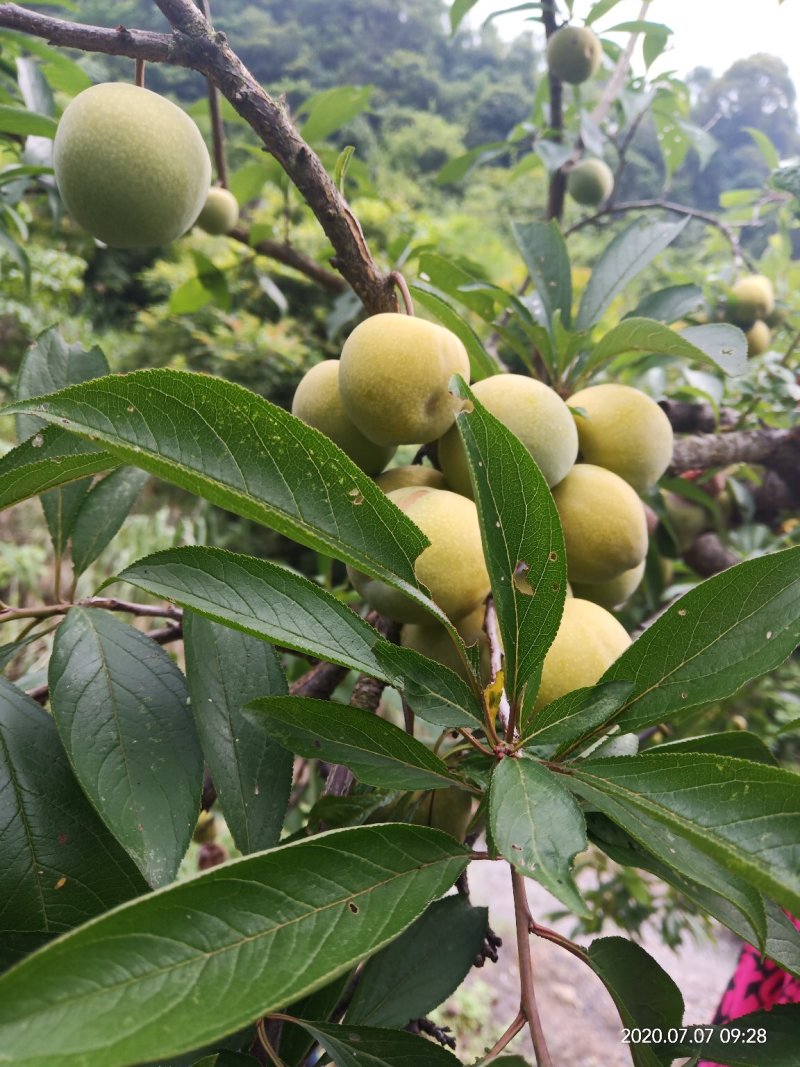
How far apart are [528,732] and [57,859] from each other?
269 millimetres

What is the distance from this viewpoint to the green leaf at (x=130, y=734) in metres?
0.35

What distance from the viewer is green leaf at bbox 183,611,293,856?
1.31 ft

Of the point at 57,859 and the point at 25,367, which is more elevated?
the point at 25,367

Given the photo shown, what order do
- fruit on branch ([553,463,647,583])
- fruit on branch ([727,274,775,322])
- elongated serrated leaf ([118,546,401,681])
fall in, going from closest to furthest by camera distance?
elongated serrated leaf ([118,546,401,681])
fruit on branch ([553,463,647,583])
fruit on branch ([727,274,775,322])

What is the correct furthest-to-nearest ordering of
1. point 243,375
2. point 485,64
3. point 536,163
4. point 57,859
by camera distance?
point 485,64
point 243,375
point 536,163
point 57,859

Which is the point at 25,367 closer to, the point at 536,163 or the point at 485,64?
the point at 536,163

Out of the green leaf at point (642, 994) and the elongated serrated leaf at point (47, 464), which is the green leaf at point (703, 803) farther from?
the elongated serrated leaf at point (47, 464)

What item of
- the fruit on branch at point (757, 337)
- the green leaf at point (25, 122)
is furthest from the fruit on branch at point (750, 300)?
the green leaf at point (25, 122)

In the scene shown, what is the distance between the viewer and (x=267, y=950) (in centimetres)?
25

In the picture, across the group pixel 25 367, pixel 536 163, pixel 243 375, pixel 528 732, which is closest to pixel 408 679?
pixel 528 732

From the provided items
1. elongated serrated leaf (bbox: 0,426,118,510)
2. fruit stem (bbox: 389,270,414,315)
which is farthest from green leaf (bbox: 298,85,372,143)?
elongated serrated leaf (bbox: 0,426,118,510)

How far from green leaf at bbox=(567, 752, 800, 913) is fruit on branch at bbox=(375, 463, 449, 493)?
0.94ft

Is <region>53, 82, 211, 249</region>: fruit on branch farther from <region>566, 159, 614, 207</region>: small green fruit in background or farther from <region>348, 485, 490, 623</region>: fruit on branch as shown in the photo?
<region>566, 159, 614, 207</region>: small green fruit in background

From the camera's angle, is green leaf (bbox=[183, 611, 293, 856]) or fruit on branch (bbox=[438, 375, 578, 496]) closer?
green leaf (bbox=[183, 611, 293, 856])
